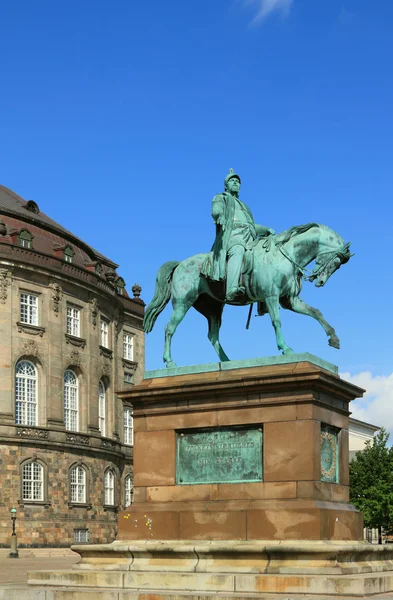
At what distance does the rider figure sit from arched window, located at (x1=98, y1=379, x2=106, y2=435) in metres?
48.3

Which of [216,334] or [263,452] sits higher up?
[216,334]

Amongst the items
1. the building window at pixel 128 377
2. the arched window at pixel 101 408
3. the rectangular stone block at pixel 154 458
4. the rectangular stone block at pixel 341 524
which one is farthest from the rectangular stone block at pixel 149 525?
the building window at pixel 128 377

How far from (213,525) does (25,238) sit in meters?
47.0

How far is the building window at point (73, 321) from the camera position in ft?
210

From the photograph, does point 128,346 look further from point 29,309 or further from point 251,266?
point 251,266

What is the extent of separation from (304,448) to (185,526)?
255 cm

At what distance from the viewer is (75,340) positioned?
63.7 metres

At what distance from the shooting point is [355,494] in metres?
63.1

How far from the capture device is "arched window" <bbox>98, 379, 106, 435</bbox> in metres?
66.6

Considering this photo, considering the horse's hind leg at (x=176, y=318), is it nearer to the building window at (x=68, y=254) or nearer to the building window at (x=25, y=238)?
the building window at (x=25, y=238)

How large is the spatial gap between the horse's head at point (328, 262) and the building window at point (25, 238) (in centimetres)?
4462

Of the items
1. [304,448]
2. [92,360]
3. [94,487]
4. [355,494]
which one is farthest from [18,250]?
[304,448]

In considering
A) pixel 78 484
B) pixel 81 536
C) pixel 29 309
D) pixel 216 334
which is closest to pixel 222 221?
pixel 216 334

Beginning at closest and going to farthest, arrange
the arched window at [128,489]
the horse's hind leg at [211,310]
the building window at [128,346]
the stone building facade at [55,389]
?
1. the horse's hind leg at [211,310]
2. the stone building facade at [55,389]
3. the arched window at [128,489]
4. the building window at [128,346]
